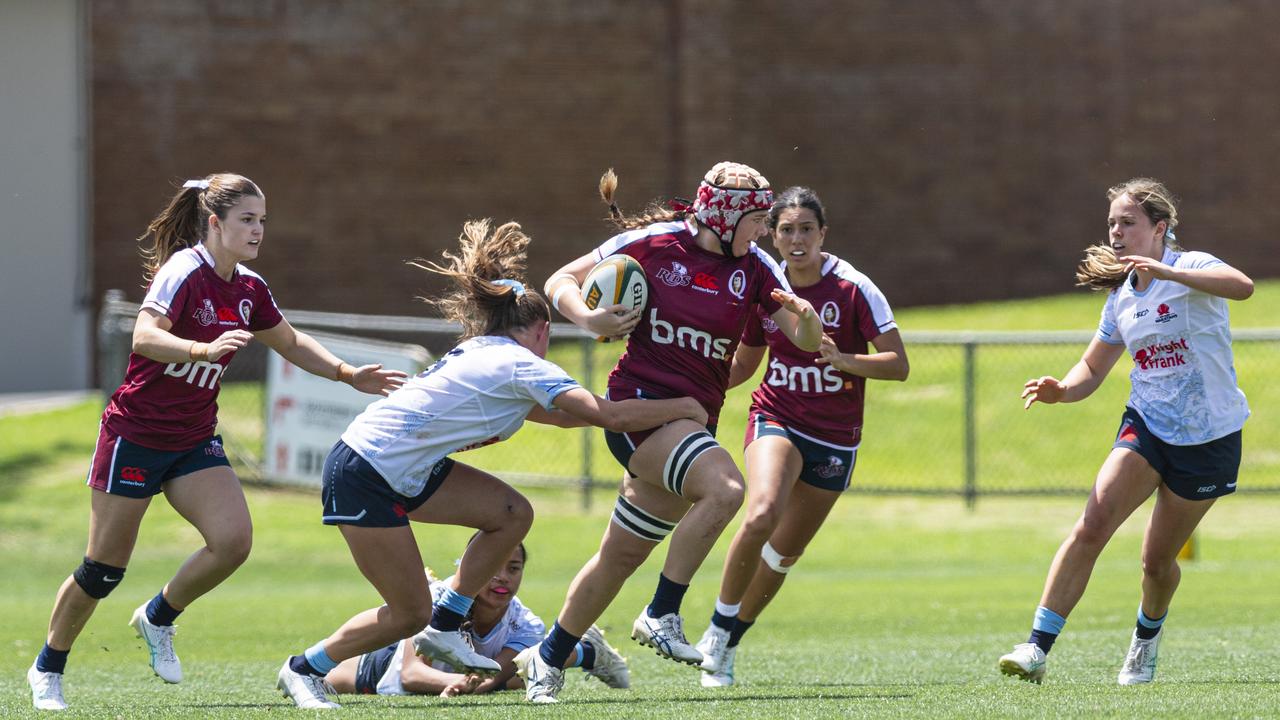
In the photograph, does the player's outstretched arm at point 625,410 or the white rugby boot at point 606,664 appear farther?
the white rugby boot at point 606,664

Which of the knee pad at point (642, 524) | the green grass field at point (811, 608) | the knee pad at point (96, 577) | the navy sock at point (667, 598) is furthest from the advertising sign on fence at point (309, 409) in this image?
the navy sock at point (667, 598)

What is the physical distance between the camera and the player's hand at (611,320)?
6133mm

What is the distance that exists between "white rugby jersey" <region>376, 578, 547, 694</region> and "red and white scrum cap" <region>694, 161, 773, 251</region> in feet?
6.59

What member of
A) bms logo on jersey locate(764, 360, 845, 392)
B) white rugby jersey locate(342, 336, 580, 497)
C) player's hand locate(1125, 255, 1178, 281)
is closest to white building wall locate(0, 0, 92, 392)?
bms logo on jersey locate(764, 360, 845, 392)

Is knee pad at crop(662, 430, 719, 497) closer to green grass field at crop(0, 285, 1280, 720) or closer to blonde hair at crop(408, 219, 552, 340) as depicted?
blonde hair at crop(408, 219, 552, 340)

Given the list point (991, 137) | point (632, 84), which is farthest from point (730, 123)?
point (991, 137)

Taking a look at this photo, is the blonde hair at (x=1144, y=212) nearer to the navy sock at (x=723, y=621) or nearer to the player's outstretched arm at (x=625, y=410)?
the player's outstretched arm at (x=625, y=410)

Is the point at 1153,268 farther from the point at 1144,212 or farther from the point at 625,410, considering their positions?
the point at 625,410

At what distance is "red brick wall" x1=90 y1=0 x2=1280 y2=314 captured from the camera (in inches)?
887

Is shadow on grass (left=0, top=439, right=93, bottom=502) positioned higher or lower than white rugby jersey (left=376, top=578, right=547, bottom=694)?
lower

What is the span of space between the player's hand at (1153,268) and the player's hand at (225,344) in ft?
11.6

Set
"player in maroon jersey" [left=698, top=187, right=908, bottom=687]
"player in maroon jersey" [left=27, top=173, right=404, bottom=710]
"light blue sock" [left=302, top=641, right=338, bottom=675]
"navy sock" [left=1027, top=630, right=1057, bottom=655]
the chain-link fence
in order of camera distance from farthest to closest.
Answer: the chain-link fence → "player in maroon jersey" [left=698, top=187, right=908, bottom=687] → "navy sock" [left=1027, top=630, right=1057, bottom=655] → "player in maroon jersey" [left=27, top=173, right=404, bottom=710] → "light blue sock" [left=302, top=641, right=338, bottom=675]

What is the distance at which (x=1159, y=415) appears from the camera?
6.60m

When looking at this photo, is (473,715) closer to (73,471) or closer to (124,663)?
(124,663)
